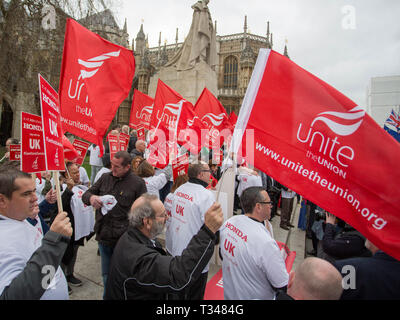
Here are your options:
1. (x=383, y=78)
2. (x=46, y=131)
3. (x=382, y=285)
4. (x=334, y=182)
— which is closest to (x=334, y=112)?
(x=334, y=182)

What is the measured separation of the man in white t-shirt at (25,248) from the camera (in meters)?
1.28

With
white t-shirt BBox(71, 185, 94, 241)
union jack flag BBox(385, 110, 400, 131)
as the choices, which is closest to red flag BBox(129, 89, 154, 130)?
white t-shirt BBox(71, 185, 94, 241)

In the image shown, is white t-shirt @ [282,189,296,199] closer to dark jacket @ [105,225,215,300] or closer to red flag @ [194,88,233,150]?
red flag @ [194,88,233,150]

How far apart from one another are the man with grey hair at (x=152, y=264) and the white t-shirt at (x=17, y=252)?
0.37 meters

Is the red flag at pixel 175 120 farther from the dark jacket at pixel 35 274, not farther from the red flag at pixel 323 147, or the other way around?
the dark jacket at pixel 35 274

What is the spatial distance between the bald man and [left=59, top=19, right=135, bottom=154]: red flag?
106 inches

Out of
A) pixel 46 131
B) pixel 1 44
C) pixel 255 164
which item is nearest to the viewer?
pixel 46 131

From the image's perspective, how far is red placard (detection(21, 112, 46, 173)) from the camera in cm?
233

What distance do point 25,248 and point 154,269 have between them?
2.57 ft

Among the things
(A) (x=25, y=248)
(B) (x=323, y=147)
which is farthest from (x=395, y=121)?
(A) (x=25, y=248)

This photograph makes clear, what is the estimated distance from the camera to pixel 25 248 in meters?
1.46
